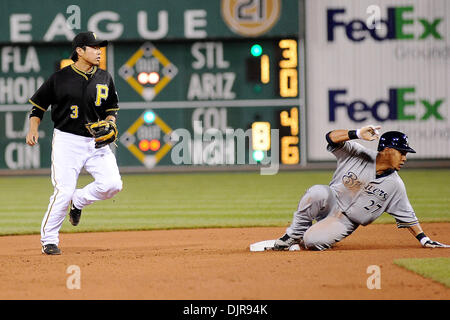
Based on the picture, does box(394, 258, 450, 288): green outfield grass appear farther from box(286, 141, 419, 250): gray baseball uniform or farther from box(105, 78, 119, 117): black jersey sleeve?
box(105, 78, 119, 117): black jersey sleeve

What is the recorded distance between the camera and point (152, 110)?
1961cm

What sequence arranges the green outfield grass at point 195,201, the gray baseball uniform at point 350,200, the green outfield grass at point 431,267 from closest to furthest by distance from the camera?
the green outfield grass at point 431,267 < the gray baseball uniform at point 350,200 < the green outfield grass at point 195,201

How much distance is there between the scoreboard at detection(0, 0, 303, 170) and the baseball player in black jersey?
11.0 m

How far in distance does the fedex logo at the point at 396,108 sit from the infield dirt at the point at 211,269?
10503 mm

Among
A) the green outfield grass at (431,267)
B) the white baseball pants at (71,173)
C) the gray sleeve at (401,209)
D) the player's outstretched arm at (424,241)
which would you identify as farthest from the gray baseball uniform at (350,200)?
the white baseball pants at (71,173)

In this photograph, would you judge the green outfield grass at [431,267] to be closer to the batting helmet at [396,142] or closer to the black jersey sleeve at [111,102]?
the batting helmet at [396,142]

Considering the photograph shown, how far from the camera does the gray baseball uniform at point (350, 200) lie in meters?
7.55

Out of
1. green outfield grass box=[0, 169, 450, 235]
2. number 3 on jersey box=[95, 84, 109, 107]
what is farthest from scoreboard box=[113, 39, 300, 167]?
number 3 on jersey box=[95, 84, 109, 107]

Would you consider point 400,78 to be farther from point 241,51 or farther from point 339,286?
point 339,286

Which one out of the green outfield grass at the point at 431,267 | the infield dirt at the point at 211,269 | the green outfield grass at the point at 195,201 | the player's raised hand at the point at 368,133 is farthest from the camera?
the green outfield grass at the point at 195,201

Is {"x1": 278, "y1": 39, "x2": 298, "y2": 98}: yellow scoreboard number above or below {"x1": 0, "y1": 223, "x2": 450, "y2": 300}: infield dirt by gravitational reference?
above

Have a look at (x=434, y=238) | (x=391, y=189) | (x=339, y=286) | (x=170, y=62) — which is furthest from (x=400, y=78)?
(x=339, y=286)

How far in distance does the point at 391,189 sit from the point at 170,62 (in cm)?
1261

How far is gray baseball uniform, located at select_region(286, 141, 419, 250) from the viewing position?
297 inches
